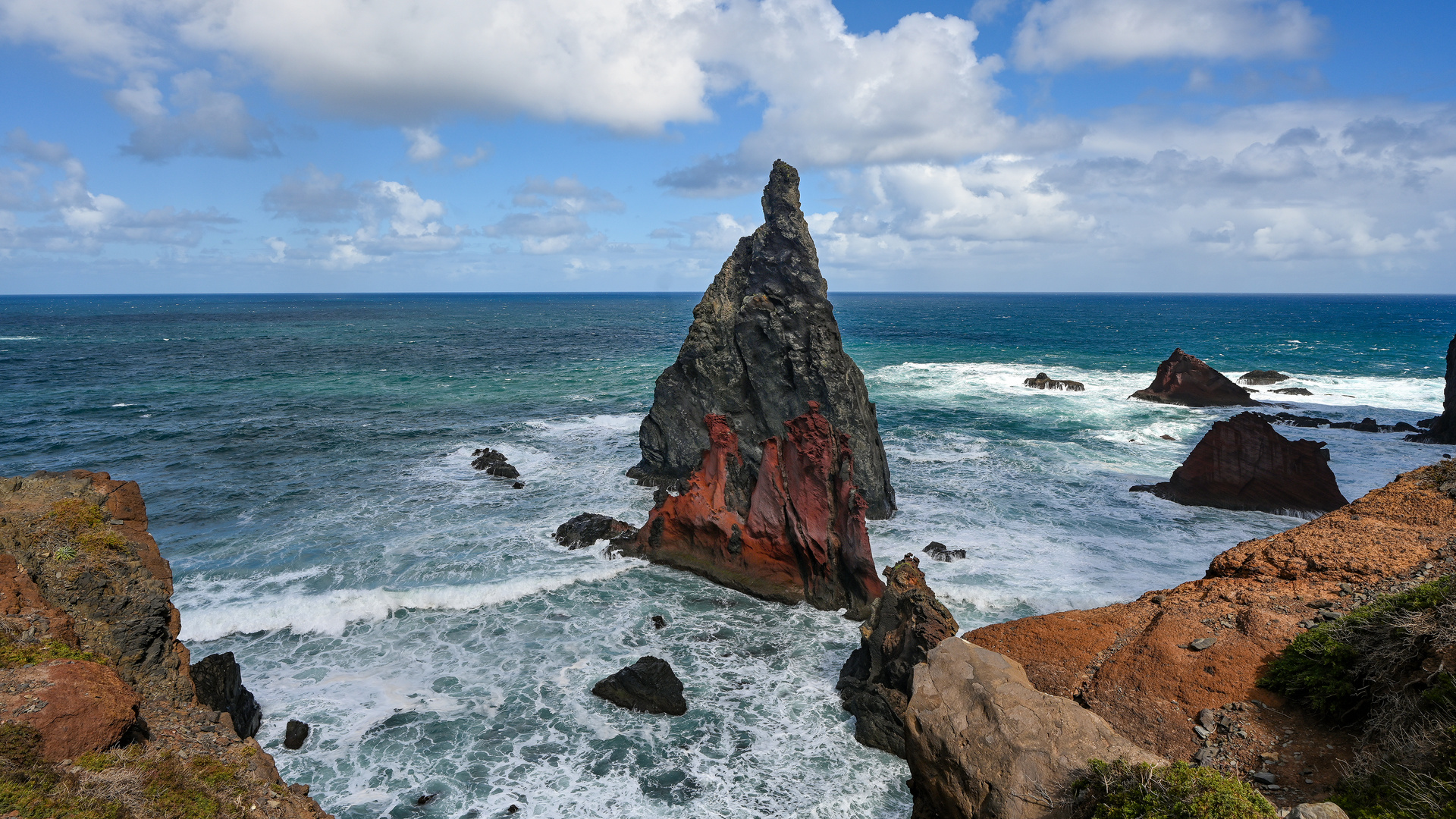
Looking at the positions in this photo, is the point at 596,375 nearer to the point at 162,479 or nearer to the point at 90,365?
the point at 162,479

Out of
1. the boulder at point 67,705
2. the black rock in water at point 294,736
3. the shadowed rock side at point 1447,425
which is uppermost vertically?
the boulder at point 67,705

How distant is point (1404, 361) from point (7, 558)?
112 meters

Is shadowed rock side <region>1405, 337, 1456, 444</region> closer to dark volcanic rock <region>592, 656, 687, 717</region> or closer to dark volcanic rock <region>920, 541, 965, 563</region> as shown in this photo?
dark volcanic rock <region>920, 541, 965, 563</region>

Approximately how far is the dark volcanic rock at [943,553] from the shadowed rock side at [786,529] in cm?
382

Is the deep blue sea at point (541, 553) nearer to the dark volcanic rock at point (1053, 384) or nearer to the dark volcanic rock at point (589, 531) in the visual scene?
the dark volcanic rock at point (589, 531)

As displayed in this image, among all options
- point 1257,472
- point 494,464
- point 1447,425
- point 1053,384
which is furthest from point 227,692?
point 1053,384

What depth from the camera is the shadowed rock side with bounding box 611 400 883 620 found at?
2136 centimetres

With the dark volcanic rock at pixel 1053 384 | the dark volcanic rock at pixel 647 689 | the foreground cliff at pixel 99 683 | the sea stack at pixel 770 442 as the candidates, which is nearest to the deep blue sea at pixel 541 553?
the dark volcanic rock at pixel 647 689

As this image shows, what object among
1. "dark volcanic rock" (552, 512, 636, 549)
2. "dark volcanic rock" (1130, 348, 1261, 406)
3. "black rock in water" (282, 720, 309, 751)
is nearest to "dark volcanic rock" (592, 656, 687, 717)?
"black rock in water" (282, 720, 309, 751)

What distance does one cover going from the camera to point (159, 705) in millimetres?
9156

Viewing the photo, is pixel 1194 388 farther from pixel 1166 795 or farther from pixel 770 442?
pixel 1166 795

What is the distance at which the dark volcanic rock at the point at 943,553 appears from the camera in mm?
23781

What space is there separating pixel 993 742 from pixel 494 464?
3044 centimetres

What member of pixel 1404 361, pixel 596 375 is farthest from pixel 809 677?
pixel 1404 361
